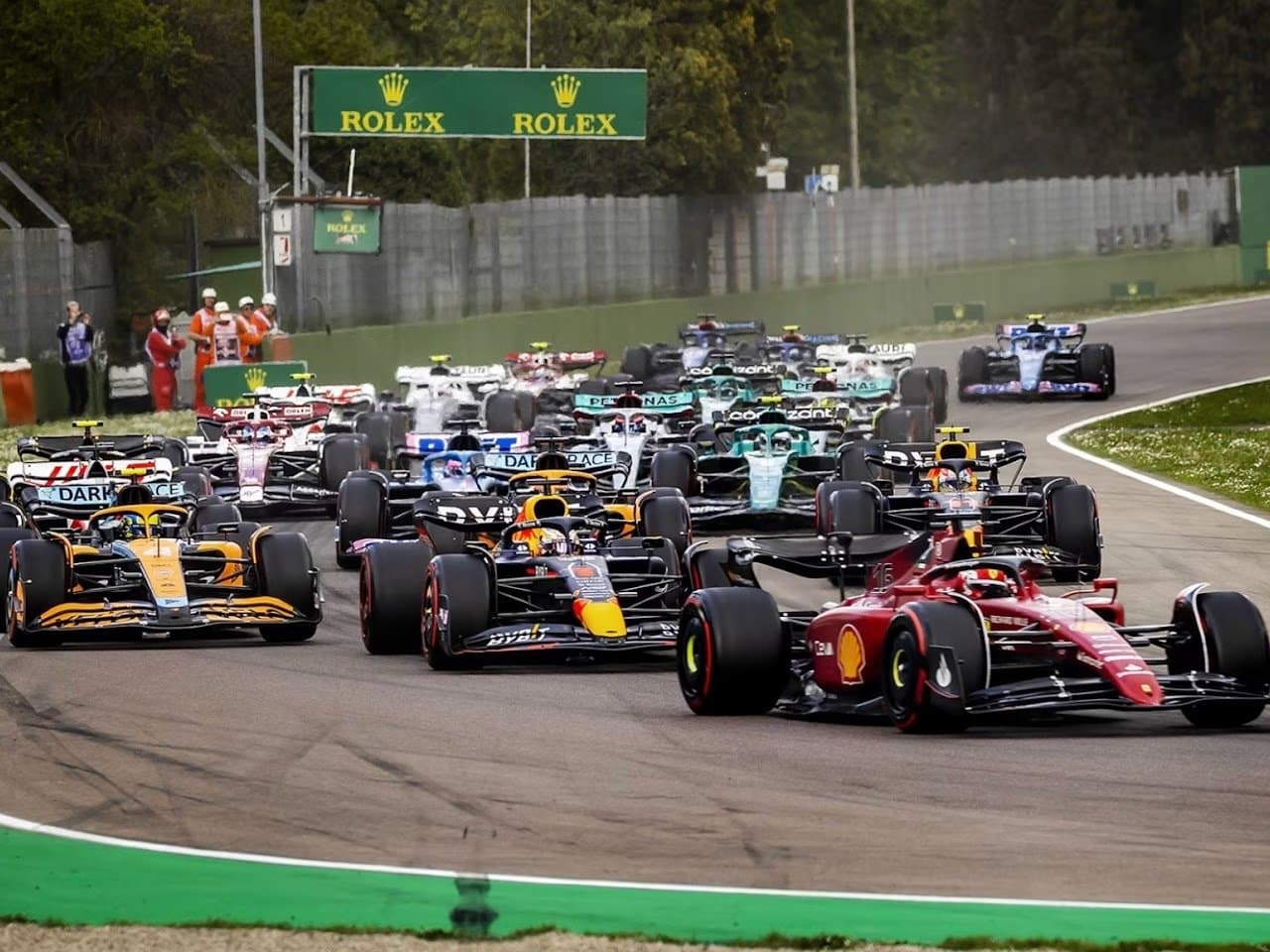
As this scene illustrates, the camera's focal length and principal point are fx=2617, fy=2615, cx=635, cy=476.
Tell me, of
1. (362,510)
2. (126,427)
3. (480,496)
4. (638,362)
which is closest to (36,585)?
(480,496)

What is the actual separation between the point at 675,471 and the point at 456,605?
28.7 ft

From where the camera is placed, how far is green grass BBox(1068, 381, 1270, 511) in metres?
28.5

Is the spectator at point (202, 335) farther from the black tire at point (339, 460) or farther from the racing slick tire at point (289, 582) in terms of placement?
the racing slick tire at point (289, 582)

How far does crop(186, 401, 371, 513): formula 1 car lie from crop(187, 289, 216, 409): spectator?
36.4 feet

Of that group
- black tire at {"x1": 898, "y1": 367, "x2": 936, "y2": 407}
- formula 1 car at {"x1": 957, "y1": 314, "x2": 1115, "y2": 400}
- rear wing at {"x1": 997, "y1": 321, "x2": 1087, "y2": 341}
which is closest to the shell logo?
black tire at {"x1": 898, "y1": 367, "x2": 936, "y2": 407}

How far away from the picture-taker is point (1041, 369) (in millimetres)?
40438

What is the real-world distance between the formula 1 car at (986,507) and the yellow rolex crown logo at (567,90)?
25150mm

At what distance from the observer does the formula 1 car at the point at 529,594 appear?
15.8 m

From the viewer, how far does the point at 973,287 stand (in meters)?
66.9

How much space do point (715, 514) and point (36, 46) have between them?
28413mm

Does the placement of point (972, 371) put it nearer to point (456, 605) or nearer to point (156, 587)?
point (156, 587)

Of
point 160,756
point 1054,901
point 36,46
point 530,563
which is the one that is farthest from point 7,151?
point 1054,901

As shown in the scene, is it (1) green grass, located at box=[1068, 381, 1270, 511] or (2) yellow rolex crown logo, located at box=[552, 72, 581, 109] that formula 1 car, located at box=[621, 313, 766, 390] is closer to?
(1) green grass, located at box=[1068, 381, 1270, 511]

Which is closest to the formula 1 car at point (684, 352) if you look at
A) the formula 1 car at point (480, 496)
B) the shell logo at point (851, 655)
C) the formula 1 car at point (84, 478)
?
the formula 1 car at point (480, 496)
